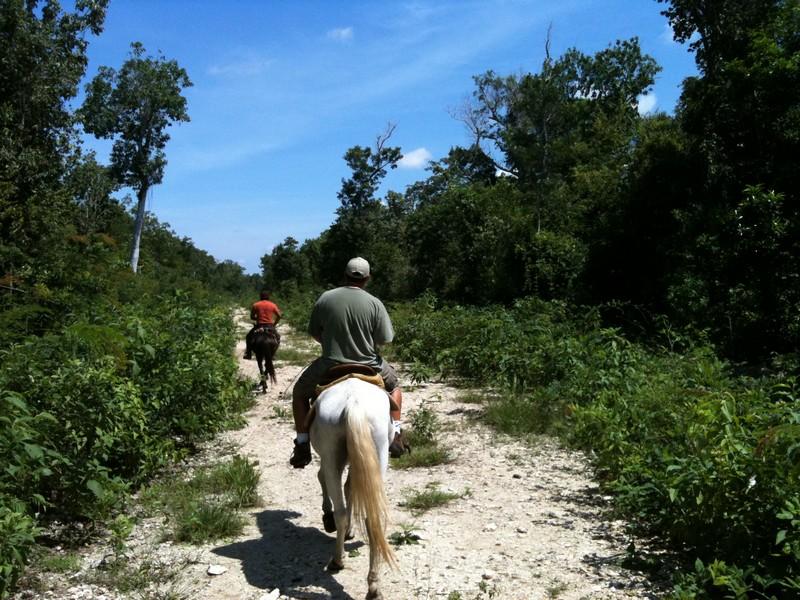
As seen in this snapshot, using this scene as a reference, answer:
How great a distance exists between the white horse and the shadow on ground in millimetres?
219

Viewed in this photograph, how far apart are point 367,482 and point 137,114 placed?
3727 centimetres

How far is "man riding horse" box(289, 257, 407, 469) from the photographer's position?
4.99 m

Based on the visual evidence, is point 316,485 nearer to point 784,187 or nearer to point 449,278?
point 784,187

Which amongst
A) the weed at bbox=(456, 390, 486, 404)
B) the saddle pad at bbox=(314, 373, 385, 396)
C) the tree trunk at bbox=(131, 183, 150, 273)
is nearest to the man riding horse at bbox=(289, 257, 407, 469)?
the saddle pad at bbox=(314, 373, 385, 396)

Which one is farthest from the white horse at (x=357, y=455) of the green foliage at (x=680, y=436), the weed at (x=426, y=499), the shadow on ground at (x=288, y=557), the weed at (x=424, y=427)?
the weed at (x=424, y=427)

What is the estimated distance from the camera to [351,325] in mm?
5004

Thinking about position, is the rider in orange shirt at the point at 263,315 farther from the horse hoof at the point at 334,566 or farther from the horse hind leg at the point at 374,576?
the horse hind leg at the point at 374,576

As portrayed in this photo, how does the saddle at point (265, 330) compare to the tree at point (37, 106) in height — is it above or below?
below

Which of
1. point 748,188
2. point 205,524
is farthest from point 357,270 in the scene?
point 748,188

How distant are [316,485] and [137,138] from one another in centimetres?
3484

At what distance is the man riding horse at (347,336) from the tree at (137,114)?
32.7 meters

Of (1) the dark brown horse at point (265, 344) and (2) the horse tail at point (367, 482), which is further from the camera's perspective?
(1) the dark brown horse at point (265, 344)

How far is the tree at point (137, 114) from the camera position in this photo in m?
35.8

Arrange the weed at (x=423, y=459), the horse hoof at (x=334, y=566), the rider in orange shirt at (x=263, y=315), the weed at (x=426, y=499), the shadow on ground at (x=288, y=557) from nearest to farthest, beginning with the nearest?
1. the shadow on ground at (x=288, y=557)
2. the horse hoof at (x=334, y=566)
3. the weed at (x=426, y=499)
4. the weed at (x=423, y=459)
5. the rider in orange shirt at (x=263, y=315)
